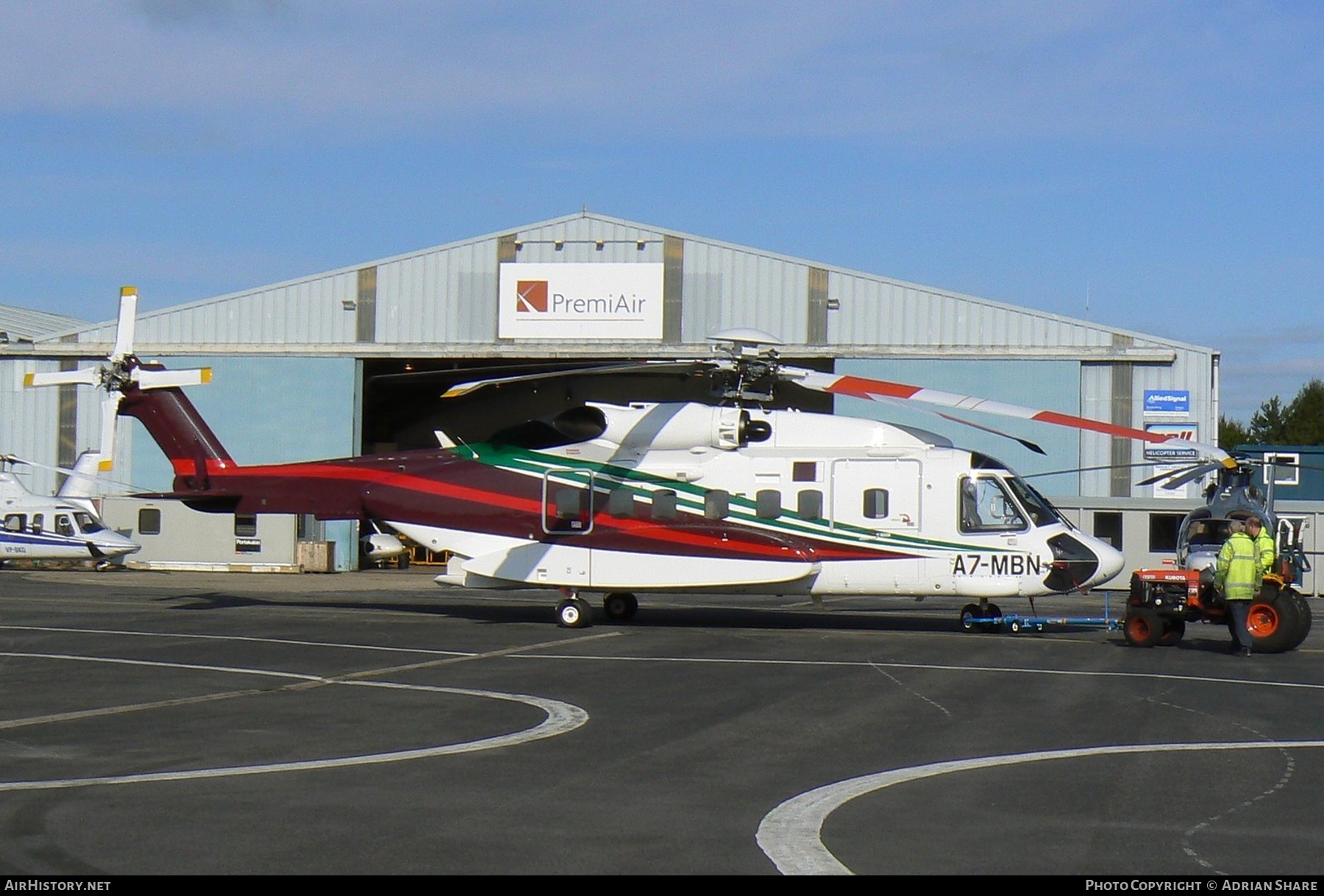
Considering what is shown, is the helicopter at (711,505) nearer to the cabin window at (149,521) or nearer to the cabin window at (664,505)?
the cabin window at (664,505)

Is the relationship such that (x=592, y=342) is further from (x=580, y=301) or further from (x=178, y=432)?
(x=178, y=432)

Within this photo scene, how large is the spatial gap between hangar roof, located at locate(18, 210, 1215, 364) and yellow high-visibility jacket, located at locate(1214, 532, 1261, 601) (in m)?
20.3

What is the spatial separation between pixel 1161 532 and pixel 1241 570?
58.4ft

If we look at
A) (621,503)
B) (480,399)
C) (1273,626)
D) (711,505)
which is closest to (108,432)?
(621,503)

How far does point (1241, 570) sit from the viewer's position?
1666 cm

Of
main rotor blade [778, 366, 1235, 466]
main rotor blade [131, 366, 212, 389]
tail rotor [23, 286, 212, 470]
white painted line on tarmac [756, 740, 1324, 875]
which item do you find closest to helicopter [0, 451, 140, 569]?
tail rotor [23, 286, 212, 470]

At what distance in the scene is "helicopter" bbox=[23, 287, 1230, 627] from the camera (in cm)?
1920

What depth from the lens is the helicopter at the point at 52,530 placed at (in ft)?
116

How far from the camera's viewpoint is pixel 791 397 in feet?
157

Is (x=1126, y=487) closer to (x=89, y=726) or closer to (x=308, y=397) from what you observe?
(x=308, y=397)

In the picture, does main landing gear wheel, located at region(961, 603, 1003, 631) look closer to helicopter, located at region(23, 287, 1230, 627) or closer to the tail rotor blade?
helicopter, located at region(23, 287, 1230, 627)

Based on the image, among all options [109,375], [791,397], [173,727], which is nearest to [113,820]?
[173,727]

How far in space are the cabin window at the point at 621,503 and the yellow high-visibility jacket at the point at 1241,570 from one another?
836 centimetres

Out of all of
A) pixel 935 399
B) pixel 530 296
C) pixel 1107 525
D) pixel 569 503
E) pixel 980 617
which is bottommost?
pixel 980 617
